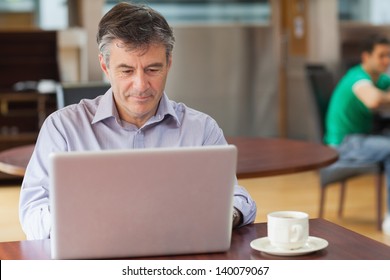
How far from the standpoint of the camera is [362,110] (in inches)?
191

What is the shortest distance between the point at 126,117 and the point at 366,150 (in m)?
2.92

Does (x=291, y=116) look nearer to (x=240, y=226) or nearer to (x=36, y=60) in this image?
(x=36, y=60)

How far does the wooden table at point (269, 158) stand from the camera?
111 inches

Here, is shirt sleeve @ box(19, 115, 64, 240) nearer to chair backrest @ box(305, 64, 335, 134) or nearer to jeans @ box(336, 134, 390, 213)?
jeans @ box(336, 134, 390, 213)

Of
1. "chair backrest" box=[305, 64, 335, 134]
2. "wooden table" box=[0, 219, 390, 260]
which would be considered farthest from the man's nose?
"chair backrest" box=[305, 64, 335, 134]

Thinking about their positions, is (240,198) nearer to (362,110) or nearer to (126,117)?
(126,117)

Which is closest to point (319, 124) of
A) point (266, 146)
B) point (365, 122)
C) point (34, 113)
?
point (365, 122)

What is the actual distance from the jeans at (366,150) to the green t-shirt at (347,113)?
0.11 metres

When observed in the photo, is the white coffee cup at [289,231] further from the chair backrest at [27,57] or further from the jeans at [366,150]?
the chair backrest at [27,57]

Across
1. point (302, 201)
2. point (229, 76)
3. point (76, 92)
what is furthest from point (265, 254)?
point (229, 76)

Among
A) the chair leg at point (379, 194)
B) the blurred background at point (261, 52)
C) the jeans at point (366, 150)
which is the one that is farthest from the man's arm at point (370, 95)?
the blurred background at point (261, 52)

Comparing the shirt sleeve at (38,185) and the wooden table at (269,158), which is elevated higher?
the shirt sleeve at (38,185)

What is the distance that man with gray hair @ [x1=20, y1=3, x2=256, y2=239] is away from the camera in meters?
1.73

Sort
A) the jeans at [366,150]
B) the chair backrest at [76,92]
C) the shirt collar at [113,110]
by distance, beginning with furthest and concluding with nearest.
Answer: the jeans at [366,150] < the chair backrest at [76,92] < the shirt collar at [113,110]
